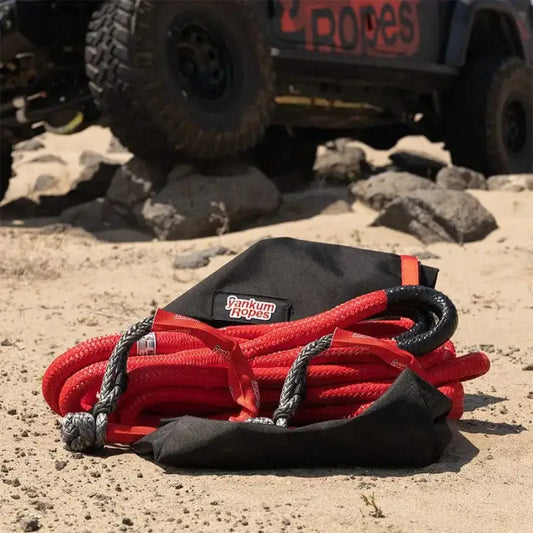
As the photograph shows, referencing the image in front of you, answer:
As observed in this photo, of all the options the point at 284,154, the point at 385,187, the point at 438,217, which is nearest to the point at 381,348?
the point at 438,217

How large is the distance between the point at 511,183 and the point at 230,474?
499 centimetres

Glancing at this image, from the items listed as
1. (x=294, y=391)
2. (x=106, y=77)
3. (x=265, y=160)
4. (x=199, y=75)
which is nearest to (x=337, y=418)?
(x=294, y=391)

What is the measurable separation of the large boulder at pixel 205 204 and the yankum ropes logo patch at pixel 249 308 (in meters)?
3.10

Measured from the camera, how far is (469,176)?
6.99 m

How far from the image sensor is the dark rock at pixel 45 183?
824 centimetres

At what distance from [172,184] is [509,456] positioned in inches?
159

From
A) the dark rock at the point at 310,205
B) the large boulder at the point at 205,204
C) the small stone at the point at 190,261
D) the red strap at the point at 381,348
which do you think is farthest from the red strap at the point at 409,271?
the dark rock at the point at 310,205

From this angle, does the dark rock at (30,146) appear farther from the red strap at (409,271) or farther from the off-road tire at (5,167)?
the red strap at (409,271)

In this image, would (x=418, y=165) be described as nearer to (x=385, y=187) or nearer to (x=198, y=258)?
(x=385, y=187)

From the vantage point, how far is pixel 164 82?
5.90 metres

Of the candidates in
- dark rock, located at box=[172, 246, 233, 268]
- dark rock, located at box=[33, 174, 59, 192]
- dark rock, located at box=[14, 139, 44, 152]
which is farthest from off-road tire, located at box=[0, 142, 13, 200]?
dark rock, located at box=[14, 139, 44, 152]

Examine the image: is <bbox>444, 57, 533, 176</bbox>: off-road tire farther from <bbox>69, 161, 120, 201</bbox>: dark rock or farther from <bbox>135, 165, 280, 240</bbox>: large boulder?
<bbox>69, 161, 120, 201</bbox>: dark rock

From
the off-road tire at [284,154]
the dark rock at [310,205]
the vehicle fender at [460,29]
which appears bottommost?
the off-road tire at [284,154]

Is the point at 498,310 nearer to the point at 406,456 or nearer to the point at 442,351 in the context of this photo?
the point at 442,351
